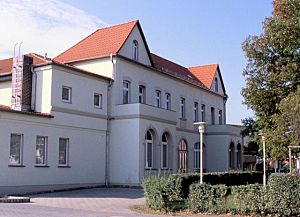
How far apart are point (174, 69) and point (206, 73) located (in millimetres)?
6420

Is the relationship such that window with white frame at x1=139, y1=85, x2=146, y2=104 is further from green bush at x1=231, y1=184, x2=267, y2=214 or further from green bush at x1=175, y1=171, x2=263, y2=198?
green bush at x1=231, y1=184, x2=267, y2=214

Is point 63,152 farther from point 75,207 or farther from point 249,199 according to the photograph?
point 249,199

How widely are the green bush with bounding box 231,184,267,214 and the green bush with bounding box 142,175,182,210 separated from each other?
2609mm

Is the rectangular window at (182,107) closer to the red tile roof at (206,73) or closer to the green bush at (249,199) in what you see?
the red tile roof at (206,73)

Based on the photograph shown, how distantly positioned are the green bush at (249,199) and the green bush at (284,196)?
235 millimetres

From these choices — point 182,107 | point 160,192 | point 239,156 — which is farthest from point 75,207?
point 239,156

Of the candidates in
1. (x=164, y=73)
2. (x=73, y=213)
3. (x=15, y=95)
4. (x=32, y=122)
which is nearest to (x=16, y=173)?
(x=32, y=122)

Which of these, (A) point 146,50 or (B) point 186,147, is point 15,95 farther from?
(B) point 186,147

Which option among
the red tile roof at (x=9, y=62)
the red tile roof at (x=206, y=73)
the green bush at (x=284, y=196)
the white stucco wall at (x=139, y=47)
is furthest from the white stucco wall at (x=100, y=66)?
the green bush at (x=284, y=196)

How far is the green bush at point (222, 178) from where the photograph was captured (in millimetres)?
20375

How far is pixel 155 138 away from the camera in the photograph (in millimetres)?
32094

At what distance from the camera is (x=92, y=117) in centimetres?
2936

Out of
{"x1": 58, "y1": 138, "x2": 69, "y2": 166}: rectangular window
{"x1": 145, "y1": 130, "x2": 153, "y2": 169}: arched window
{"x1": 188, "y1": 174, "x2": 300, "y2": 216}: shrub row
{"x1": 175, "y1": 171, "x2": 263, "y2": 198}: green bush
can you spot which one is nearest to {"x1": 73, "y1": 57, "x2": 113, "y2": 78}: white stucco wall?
{"x1": 145, "y1": 130, "x2": 153, "y2": 169}: arched window

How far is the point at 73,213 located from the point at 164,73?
75.7 ft
